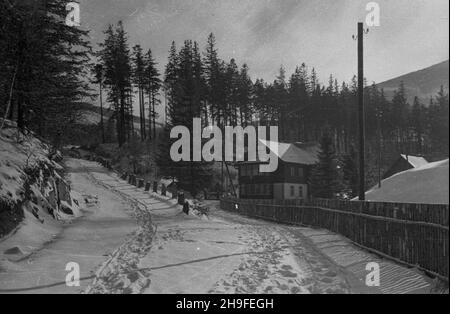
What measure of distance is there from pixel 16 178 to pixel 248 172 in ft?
120

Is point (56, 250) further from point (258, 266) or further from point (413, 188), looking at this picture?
point (413, 188)

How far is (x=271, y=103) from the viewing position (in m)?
58.5

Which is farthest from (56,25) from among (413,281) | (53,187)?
(413,281)

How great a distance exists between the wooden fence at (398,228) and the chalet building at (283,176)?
2661cm

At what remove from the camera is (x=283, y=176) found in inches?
1775

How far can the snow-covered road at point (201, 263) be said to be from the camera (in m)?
6.98

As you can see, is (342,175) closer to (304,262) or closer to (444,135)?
(304,262)

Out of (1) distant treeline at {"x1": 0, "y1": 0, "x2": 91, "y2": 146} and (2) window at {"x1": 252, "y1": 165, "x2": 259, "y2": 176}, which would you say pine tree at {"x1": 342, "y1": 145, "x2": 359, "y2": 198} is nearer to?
(2) window at {"x1": 252, "y1": 165, "x2": 259, "y2": 176}

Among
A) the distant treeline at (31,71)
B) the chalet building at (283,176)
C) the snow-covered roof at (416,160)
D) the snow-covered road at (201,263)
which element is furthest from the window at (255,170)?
the snow-covered road at (201,263)

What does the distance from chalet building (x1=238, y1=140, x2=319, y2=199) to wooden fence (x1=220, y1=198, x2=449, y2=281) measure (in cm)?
2661

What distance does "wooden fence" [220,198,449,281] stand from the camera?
23.4 ft

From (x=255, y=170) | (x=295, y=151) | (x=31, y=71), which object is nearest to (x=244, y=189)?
(x=255, y=170)

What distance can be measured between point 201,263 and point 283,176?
36.9m

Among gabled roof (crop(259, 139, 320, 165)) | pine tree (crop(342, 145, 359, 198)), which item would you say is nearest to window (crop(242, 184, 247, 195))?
gabled roof (crop(259, 139, 320, 165))
